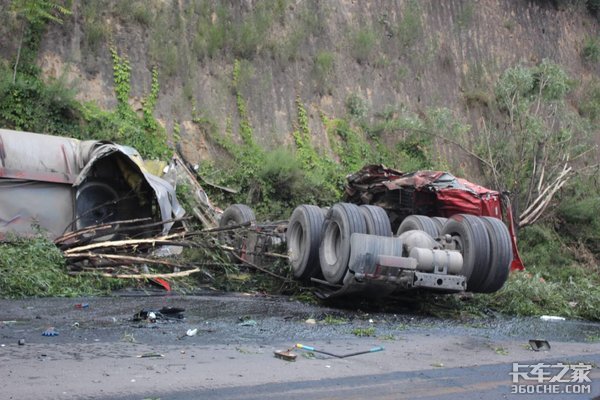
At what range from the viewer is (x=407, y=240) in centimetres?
996

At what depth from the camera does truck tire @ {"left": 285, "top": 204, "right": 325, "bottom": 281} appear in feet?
35.4

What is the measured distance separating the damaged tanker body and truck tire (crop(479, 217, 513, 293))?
16.2 ft

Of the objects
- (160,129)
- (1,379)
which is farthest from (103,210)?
(1,379)

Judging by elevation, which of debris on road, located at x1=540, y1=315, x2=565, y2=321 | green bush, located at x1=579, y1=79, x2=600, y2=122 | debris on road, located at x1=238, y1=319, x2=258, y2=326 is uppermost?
green bush, located at x1=579, y1=79, x2=600, y2=122

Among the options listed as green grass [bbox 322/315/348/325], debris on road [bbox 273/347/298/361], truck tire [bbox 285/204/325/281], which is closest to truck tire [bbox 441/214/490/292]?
green grass [bbox 322/315/348/325]

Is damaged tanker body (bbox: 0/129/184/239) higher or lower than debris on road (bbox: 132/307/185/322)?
higher

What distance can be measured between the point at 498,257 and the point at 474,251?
1.20 ft

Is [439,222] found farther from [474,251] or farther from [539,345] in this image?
[539,345]

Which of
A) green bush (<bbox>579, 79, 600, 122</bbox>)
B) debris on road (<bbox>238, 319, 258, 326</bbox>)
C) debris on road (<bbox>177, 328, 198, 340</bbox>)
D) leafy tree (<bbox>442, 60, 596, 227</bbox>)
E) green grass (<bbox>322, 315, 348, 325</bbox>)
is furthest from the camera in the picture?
green bush (<bbox>579, 79, 600, 122</bbox>)

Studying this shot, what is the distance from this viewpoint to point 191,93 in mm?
18188

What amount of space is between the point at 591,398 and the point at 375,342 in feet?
8.11

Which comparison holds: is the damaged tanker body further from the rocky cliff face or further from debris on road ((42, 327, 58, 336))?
debris on road ((42, 327, 58, 336))

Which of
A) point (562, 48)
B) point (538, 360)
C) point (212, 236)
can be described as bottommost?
point (538, 360)

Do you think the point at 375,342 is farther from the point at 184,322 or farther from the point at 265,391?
the point at 265,391
